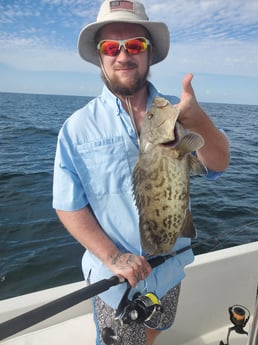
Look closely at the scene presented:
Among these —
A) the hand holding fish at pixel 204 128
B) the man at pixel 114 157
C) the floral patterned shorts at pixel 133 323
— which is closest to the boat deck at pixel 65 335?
the floral patterned shorts at pixel 133 323

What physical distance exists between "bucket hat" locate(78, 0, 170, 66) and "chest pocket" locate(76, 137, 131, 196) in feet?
2.50

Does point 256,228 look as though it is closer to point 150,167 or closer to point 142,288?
point 142,288

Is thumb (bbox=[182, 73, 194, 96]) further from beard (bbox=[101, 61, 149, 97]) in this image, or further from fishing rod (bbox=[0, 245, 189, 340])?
fishing rod (bbox=[0, 245, 189, 340])

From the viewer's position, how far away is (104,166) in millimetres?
2365

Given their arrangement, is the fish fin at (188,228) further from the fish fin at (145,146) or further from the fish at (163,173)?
the fish fin at (145,146)

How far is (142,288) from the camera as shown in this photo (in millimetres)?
2506

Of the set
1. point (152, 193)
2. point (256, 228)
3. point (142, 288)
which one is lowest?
point (256, 228)

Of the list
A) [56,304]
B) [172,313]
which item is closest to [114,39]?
[56,304]

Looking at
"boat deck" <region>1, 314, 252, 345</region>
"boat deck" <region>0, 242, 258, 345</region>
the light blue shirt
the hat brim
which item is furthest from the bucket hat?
"boat deck" <region>1, 314, 252, 345</region>

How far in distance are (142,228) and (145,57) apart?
1.13 meters

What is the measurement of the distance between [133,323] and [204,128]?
4.82ft

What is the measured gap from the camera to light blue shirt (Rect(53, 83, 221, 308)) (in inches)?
92.6

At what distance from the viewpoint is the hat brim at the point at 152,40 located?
2.31m

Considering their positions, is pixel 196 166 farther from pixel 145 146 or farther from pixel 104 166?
pixel 104 166
